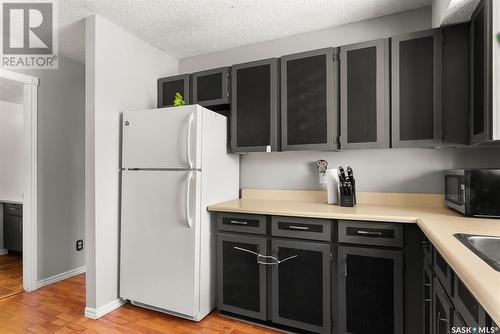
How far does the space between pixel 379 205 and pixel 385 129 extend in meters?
0.61

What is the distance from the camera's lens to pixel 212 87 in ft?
8.44

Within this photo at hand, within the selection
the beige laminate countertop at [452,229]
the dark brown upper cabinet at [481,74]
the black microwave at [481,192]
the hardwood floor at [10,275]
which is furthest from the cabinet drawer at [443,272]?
the hardwood floor at [10,275]

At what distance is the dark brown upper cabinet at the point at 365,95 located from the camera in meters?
1.98

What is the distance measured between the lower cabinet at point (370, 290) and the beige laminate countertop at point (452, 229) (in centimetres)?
22

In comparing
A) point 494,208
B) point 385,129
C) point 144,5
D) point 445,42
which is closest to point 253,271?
point 385,129

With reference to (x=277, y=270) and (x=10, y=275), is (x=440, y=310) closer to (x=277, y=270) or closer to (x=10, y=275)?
(x=277, y=270)

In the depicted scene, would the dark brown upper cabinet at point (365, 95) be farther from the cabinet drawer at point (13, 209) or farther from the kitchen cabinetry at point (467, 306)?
the cabinet drawer at point (13, 209)

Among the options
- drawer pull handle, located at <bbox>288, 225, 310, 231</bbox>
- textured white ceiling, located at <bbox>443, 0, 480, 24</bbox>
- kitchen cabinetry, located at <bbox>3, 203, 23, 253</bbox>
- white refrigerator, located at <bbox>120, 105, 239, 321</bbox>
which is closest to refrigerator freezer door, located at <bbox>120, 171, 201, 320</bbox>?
white refrigerator, located at <bbox>120, 105, 239, 321</bbox>

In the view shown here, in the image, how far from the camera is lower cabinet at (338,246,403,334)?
166cm

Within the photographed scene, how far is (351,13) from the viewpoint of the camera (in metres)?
2.27

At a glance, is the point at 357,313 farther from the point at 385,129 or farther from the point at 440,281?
the point at 385,129

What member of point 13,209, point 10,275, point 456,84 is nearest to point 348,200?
point 456,84

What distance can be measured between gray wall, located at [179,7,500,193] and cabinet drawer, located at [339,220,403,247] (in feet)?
2.21

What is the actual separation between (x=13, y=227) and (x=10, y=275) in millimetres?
776
